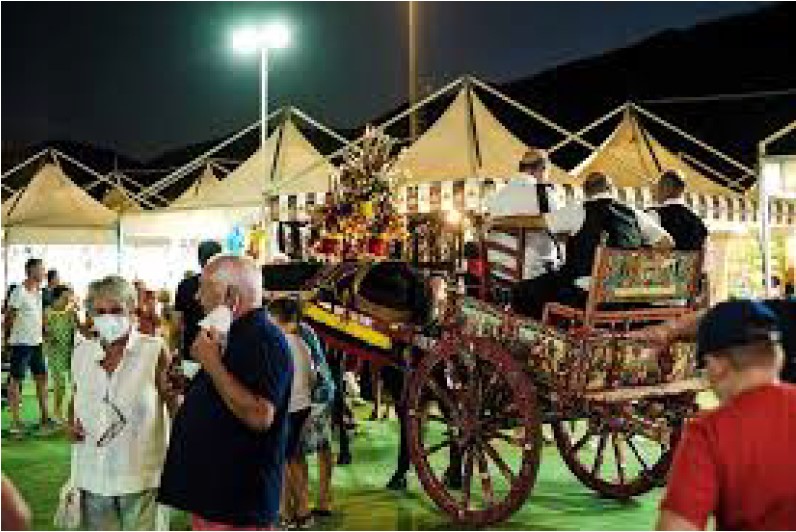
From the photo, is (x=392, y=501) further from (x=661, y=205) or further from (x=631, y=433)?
(x=661, y=205)

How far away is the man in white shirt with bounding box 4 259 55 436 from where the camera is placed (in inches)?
522

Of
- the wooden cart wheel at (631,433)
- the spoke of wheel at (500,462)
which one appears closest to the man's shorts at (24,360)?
the wooden cart wheel at (631,433)

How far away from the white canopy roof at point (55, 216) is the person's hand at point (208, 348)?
1725 centimetres

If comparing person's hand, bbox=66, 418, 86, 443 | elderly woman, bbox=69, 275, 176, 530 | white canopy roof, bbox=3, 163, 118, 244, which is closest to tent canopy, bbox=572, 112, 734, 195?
white canopy roof, bbox=3, 163, 118, 244

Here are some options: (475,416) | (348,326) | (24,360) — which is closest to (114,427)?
(475,416)

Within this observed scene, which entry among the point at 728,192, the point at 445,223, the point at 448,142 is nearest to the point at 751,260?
the point at 728,192

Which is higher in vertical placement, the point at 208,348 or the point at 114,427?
the point at 208,348

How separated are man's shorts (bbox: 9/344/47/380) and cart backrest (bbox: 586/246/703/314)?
833cm

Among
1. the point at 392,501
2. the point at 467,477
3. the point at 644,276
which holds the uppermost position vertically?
the point at 644,276

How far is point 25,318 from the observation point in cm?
1333

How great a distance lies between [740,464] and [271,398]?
6.47ft

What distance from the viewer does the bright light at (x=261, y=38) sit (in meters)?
21.0

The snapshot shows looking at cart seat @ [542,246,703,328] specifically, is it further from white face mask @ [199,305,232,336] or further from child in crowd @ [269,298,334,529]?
white face mask @ [199,305,232,336]

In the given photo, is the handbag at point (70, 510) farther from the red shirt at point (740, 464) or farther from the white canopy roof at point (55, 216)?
the white canopy roof at point (55, 216)
